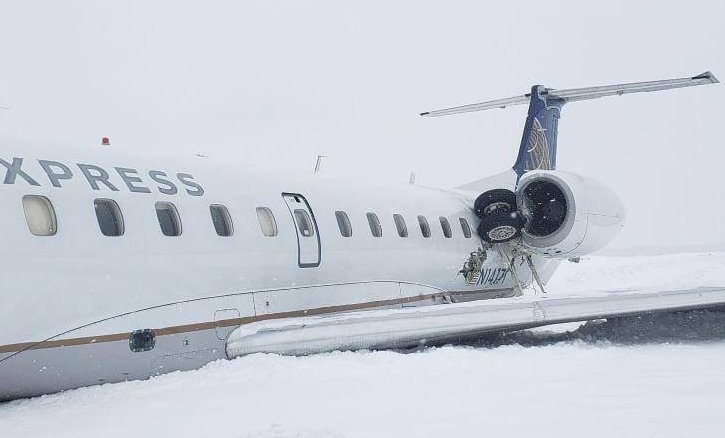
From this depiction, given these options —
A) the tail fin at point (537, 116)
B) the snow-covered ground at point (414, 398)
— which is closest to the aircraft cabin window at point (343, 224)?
the snow-covered ground at point (414, 398)

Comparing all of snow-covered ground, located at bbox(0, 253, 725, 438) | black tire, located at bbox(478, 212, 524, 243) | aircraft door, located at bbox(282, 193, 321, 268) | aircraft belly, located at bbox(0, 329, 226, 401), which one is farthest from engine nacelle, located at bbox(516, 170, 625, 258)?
aircraft belly, located at bbox(0, 329, 226, 401)

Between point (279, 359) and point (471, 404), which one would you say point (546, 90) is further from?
point (471, 404)

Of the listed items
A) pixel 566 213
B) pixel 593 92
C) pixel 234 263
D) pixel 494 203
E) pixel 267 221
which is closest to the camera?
pixel 234 263

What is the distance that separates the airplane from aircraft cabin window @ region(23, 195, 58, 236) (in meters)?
0.01

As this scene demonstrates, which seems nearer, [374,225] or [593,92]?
[374,225]

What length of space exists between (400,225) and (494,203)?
9.08 ft

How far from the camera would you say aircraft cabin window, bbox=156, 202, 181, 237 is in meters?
7.13

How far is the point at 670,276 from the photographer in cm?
2333

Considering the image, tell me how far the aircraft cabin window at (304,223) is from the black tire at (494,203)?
4.66 metres

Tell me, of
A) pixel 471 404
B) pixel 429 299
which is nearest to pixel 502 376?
pixel 471 404

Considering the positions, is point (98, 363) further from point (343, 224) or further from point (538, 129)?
point (538, 129)

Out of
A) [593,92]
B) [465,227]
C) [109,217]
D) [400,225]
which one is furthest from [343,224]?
[593,92]

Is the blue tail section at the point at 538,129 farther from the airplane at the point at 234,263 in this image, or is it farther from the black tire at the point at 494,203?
the airplane at the point at 234,263

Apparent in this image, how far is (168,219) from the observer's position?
7.22 metres
